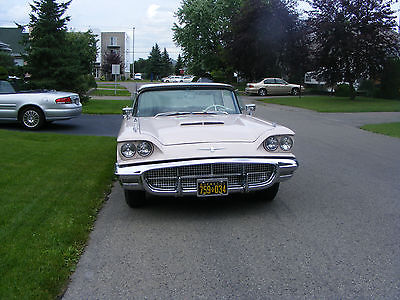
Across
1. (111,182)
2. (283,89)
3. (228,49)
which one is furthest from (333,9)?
(111,182)

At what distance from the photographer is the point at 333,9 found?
27469 millimetres

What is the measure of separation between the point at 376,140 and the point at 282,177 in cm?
795

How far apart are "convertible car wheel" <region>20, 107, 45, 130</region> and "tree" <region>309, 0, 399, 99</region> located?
19944 mm

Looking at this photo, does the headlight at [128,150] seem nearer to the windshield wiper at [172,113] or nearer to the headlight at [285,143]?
the windshield wiper at [172,113]

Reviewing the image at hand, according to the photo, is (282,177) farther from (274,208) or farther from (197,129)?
(197,129)

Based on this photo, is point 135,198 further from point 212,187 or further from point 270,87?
point 270,87

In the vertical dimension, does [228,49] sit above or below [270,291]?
above

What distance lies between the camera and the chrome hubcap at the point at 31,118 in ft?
41.5

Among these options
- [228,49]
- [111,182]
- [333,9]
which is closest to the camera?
[111,182]

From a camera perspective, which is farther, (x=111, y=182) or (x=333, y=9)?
(x=333, y=9)

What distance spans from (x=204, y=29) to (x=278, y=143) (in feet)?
156

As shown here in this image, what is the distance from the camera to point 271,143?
16.5 ft

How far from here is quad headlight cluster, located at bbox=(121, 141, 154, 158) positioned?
189 inches

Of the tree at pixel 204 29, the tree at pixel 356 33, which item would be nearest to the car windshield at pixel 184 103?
the tree at pixel 356 33
